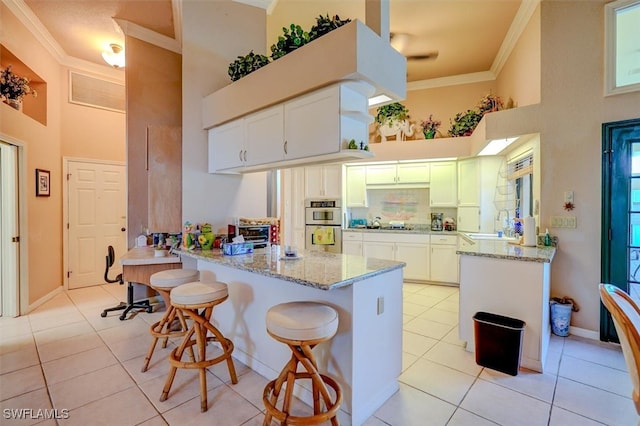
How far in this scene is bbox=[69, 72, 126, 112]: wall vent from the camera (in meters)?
4.88

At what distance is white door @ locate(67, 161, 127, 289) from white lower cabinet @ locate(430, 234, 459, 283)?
5.37 meters

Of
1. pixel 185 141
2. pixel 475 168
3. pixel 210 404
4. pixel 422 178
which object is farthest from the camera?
pixel 422 178

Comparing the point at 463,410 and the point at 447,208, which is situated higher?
the point at 447,208

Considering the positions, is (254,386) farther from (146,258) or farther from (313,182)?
(313,182)

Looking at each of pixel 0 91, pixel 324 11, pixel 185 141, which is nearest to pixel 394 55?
pixel 324 11

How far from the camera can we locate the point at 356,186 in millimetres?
5801

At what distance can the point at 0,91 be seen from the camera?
346 centimetres

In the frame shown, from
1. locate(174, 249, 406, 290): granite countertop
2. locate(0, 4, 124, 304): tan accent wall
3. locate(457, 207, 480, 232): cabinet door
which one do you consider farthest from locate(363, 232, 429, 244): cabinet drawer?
locate(0, 4, 124, 304): tan accent wall

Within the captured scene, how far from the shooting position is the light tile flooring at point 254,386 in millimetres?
1945

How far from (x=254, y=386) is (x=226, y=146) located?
7.34ft

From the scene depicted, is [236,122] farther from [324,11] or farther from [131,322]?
[131,322]

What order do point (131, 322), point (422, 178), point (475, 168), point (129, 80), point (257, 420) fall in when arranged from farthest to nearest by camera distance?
point (422, 178) < point (475, 168) < point (129, 80) < point (131, 322) < point (257, 420)

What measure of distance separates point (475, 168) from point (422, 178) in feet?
2.80

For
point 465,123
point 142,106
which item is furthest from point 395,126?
point 142,106
